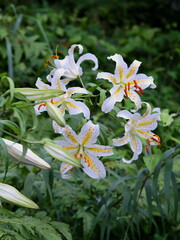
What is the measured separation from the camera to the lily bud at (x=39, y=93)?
1.11 m

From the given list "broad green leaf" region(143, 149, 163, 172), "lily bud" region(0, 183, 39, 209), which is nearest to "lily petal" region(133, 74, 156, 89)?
"broad green leaf" region(143, 149, 163, 172)

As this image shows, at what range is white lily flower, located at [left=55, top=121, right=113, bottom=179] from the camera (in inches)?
48.9

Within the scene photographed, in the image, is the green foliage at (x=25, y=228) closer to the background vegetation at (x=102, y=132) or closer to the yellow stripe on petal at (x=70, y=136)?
the background vegetation at (x=102, y=132)

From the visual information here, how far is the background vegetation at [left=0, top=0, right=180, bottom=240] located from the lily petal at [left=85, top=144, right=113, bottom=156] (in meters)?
0.09

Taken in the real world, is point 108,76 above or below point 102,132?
above

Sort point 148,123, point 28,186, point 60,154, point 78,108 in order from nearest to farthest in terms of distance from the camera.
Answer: point 60,154
point 78,108
point 148,123
point 28,186

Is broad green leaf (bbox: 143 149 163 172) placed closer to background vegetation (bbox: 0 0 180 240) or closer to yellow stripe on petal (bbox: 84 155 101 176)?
background vegetation (bbox: 0 0 180 240)

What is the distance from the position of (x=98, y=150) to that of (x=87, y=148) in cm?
3

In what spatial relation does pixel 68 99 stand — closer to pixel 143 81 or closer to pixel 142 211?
pixel 143 81

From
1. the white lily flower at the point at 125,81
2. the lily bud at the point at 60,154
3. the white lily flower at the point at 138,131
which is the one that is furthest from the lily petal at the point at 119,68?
the lily bud at the point at 60,154

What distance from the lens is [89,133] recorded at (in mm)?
1242

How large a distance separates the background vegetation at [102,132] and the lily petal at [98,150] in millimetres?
92

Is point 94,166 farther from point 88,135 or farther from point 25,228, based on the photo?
point 25,228

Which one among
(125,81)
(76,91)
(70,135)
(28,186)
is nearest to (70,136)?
(70,135)
